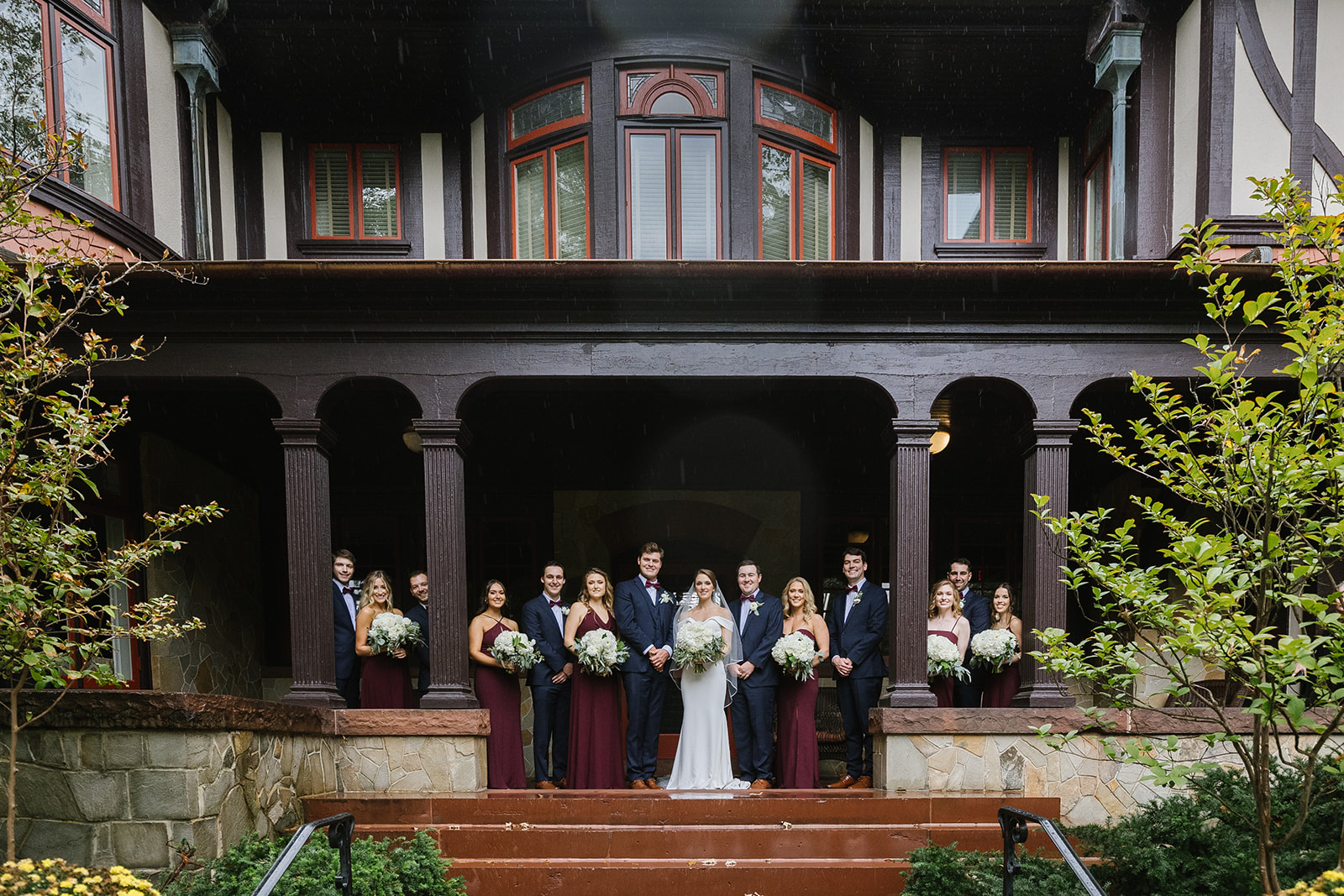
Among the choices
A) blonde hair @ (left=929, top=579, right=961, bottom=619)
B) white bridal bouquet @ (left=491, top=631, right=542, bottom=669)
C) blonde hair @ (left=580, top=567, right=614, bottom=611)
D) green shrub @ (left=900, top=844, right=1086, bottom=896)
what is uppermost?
blonde hair @ (left=580, top=567, right=614, bottom=611)

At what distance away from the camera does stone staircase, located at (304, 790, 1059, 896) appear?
579cm

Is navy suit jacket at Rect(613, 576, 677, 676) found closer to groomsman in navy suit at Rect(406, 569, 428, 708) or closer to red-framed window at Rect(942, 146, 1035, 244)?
groomsman in navy suit at Rect(406, 569, 428, 708)

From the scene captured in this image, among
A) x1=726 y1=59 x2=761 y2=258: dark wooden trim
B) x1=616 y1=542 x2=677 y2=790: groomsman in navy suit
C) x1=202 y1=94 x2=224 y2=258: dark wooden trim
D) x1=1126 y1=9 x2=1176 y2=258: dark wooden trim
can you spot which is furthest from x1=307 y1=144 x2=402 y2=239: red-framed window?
x1=1126 y1=9 x2=1176 y2=258: dark wooden trim

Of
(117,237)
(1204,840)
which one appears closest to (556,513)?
(117,237)

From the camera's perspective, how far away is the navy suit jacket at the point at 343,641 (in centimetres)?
819

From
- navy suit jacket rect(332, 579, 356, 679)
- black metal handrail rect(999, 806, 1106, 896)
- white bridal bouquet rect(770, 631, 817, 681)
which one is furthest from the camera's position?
navy suit jacket rect(332, 579, 356, 679)

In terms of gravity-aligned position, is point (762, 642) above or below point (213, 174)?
below

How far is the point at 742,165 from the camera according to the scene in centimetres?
915

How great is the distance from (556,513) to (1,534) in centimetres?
677

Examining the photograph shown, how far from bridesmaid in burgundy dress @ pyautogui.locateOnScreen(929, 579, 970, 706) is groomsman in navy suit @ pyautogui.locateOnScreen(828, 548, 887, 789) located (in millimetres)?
460

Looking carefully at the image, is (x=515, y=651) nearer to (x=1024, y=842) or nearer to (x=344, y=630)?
(x=344, y=630)

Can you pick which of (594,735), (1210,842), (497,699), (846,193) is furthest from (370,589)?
(1210,842)

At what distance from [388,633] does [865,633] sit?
13.1 feet

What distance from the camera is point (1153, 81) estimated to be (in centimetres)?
895
